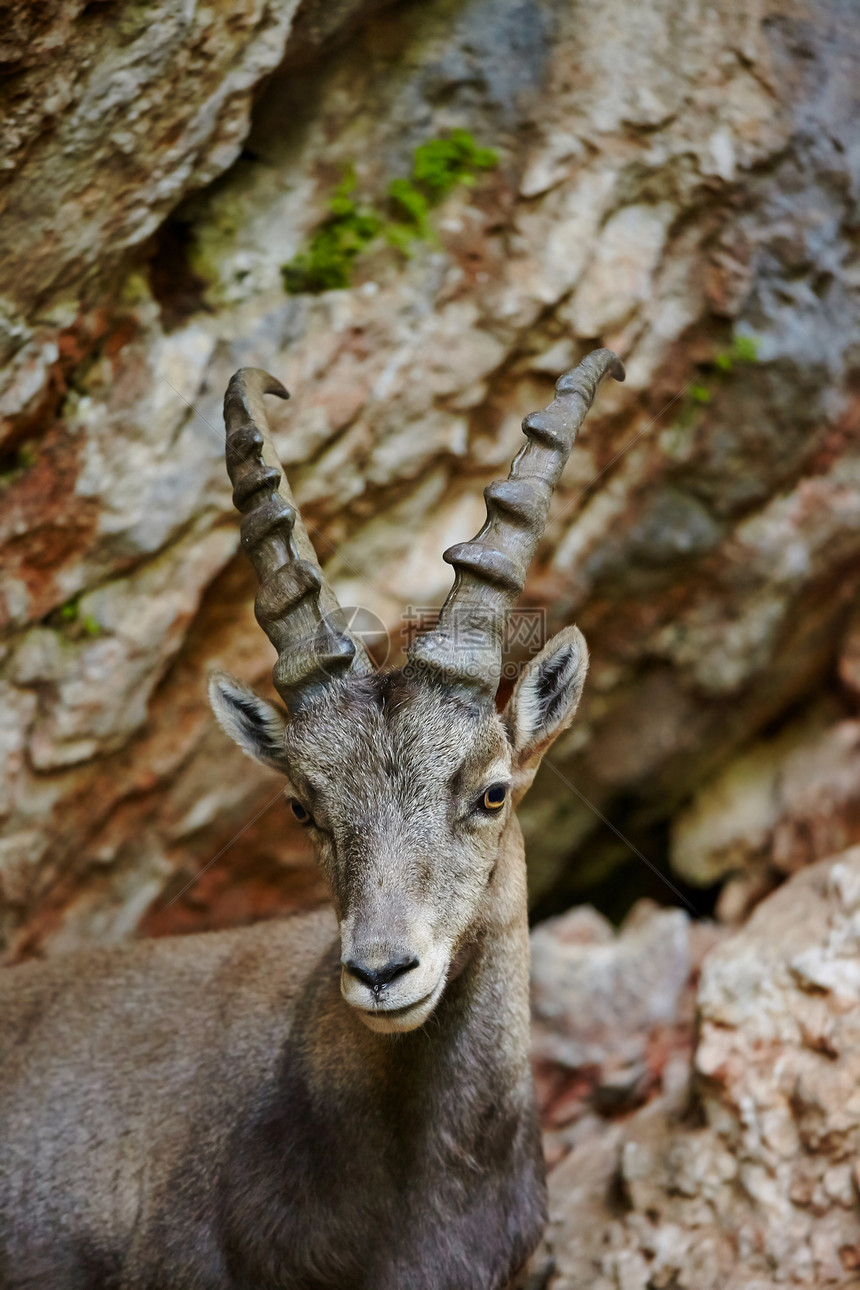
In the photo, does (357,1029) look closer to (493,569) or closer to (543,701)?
(543,701)

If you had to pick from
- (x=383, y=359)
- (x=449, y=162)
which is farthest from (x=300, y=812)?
(x=449, y=162)

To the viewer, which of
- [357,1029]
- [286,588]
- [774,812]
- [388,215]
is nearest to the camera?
[286,588]

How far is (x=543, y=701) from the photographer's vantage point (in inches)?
245

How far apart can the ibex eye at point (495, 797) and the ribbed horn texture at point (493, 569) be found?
0.47 m

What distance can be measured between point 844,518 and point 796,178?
9.71 feet

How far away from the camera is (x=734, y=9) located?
887 cm

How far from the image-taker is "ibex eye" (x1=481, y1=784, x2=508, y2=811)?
564cm

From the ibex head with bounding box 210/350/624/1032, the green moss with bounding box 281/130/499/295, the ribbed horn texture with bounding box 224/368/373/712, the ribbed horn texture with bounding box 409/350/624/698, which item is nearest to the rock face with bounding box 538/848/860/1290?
the ibex head with bounding box 210/350/624/1032

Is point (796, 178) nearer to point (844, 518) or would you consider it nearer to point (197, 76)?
point (844, 518)

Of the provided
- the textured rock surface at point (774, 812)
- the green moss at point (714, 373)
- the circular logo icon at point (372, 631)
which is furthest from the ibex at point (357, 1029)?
the textured rock surface at point (774, 812)

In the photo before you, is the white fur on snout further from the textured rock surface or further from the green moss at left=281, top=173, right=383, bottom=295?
the textured rock surface

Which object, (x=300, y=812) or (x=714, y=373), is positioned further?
(x=714, y=373)

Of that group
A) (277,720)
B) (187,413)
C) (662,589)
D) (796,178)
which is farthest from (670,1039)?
(796,178)

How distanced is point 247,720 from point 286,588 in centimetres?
118
